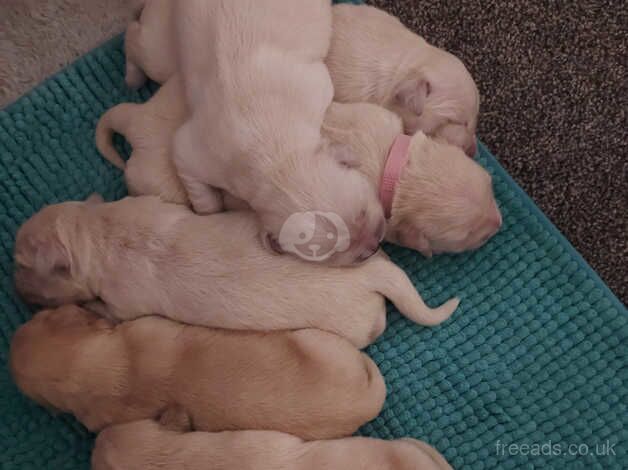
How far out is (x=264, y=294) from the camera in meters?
2.33

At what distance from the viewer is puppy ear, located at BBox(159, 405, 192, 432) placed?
224 centimetres

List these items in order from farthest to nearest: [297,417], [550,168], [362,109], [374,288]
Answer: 1. [550,168]
2. [362,109]
3. [374,288]
4. [297,417]

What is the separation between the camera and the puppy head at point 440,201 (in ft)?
8.20

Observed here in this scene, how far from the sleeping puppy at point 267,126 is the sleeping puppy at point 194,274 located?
81mm

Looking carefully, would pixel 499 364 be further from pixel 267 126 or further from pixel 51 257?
pixel 51 257

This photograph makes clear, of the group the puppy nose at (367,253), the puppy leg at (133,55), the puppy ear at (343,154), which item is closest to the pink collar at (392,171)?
the puppy ear at (343,154)

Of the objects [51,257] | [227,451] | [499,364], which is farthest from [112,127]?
[499,364]

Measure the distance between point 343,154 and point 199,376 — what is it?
881 mm

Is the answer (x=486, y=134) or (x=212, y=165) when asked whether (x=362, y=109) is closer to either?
(x=212, y=165)

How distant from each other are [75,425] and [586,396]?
1873 millimetres

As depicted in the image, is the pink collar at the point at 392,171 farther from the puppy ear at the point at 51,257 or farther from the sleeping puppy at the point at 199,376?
the puppy ear at the point at 51,257

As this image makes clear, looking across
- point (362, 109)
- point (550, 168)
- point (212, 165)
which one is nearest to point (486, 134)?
point (550, 168)

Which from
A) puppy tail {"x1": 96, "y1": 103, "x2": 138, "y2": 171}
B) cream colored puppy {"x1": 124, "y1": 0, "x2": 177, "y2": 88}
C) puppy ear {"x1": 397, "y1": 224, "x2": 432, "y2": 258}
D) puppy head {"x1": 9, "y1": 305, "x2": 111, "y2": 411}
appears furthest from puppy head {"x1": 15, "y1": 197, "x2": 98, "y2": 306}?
puppy ear {"x1": 397, "y1": 224, "x2": 432, "y2": 258}

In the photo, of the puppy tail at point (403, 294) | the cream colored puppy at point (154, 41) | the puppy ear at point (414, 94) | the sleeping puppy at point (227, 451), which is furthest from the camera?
the cream colored puppy at point (154, 41)
